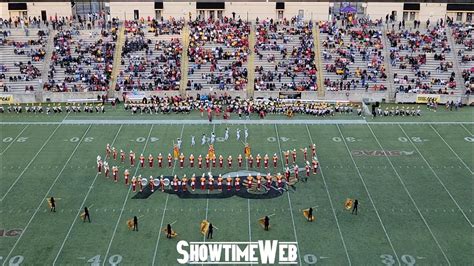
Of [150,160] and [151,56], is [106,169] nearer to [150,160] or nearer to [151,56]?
[150,160]

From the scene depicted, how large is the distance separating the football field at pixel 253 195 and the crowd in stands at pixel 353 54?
625 centimetres

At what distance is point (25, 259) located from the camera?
19.8m

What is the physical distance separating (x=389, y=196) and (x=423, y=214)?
1875 mm

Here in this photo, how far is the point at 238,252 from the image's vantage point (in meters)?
20.4

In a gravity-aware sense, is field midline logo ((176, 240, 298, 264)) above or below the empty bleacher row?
below

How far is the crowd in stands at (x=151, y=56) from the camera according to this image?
40094 mm

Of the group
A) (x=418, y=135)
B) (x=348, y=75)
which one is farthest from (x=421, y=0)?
(x=418, y=135)

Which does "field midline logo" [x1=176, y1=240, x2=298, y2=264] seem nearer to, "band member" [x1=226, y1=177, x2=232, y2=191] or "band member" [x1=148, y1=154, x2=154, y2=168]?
"band member" [x1=226, y1=177, x2=232, y2=191]

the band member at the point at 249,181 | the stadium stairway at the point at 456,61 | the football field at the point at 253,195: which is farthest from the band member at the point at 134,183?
the stadium stairway at the point at 456,61

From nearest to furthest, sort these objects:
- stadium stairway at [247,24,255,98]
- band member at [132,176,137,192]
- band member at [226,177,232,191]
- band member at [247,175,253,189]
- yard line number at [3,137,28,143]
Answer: band member at [132,176,137,192] < band member at [226,177,232,191] < band member at [247,175,253,189] < yard line number at [3,137,28,143] < stadium stairway at [247,24,255,98]

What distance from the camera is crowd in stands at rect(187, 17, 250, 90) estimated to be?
133 feet

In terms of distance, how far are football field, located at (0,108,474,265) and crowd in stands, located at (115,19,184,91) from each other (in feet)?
20.2

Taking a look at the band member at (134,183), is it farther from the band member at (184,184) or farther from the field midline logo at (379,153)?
the field midline logo at (379,153)

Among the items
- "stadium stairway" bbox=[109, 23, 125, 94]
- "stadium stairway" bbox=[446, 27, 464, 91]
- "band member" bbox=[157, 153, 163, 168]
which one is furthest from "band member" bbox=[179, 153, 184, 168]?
"stadium stairway" bbox=[446, 27, 464, 91]
